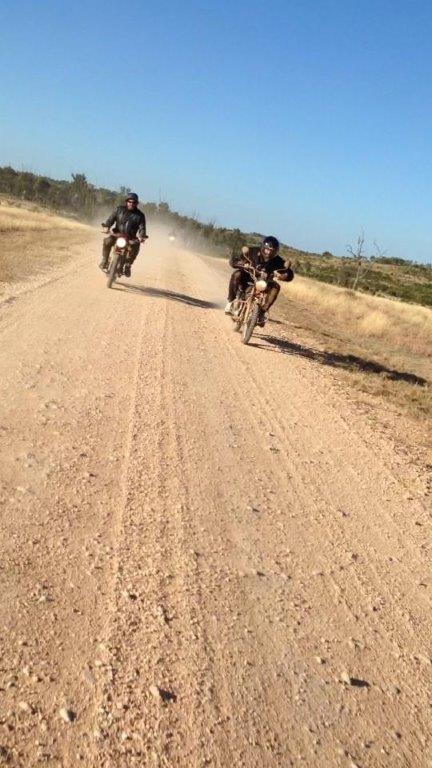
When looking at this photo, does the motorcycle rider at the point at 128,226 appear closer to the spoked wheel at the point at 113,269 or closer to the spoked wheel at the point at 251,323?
the spoked wheel at the point at 113,269

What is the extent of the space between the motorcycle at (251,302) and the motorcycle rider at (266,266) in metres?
0.06

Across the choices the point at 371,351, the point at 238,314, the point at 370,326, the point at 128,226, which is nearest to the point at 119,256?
the point at 128,226

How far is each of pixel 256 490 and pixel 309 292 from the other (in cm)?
2466

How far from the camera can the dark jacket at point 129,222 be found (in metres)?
13.4

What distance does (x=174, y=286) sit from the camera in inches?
666

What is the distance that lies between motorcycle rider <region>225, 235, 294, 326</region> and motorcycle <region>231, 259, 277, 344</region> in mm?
65

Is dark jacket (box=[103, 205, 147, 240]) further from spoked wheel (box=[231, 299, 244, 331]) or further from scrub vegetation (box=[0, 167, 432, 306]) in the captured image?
scrub vegetation (box=[0, 167, 432, 306])

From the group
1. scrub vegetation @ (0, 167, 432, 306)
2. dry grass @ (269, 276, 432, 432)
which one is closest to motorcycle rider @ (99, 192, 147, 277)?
dry grass @ (269, 276, 432, 432)

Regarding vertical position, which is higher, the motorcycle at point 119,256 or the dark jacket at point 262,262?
the dark jacket at point 262,262

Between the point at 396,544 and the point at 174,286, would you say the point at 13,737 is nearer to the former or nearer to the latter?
the point at 396,544

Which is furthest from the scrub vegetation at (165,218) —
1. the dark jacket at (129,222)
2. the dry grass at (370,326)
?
the dark jacket at (129,222)

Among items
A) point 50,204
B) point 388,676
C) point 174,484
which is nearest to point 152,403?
point 174,484

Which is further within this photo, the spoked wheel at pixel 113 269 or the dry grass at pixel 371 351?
the spoked wheel at pixel 113 269

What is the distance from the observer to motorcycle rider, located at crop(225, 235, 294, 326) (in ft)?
35.3
